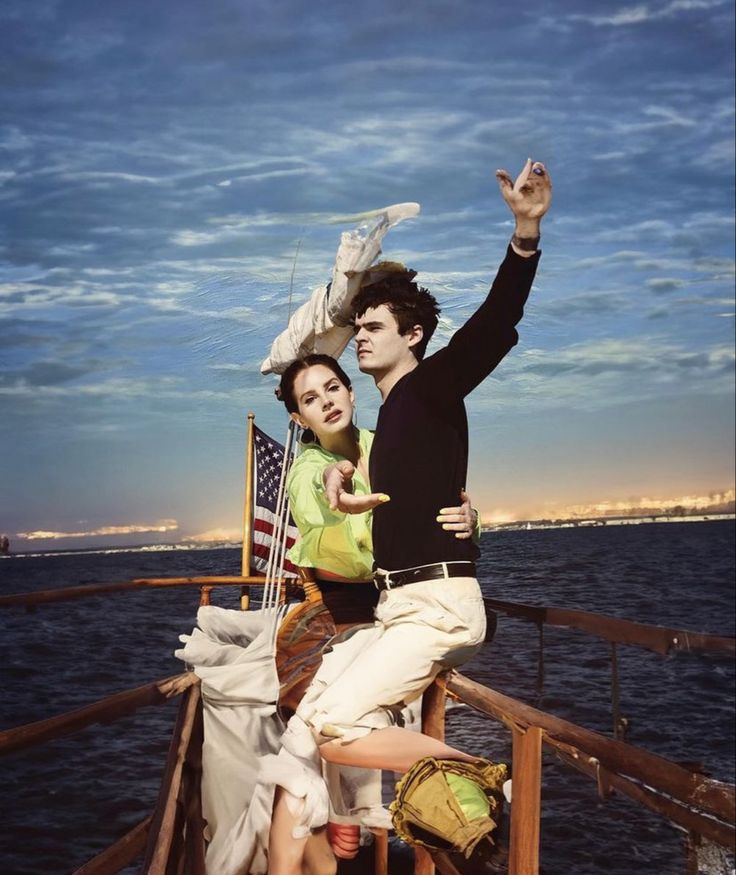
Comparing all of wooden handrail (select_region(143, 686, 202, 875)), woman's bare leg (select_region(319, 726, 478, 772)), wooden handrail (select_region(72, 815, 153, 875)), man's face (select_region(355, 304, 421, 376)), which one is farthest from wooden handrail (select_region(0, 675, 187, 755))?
man's face (select_region(355, 304, 421, 376))

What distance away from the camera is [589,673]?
24844 mm

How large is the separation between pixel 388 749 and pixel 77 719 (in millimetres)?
925

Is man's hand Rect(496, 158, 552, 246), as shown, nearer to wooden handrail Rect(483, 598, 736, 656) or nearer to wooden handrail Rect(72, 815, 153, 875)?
wooden handrail Rect(483, 598, 736, 656)

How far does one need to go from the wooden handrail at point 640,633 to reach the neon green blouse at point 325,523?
0.78 m

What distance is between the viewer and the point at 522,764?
2557 mm

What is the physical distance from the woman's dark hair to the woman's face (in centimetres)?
2

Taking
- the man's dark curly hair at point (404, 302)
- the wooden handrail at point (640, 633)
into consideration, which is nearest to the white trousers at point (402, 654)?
the wooden handrail at point (640, 633)

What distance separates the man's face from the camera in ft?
9.45

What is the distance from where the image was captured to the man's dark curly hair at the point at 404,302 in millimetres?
2889

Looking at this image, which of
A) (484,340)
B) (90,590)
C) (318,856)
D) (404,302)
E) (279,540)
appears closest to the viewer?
(484,340)

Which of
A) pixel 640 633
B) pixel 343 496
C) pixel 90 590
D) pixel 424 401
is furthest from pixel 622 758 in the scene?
pixel 90 590

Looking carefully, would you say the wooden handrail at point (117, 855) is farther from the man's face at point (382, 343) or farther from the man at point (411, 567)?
the man's face at point (382, 343)

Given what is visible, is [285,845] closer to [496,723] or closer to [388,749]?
[388,749]

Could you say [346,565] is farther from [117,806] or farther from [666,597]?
[666,597]
